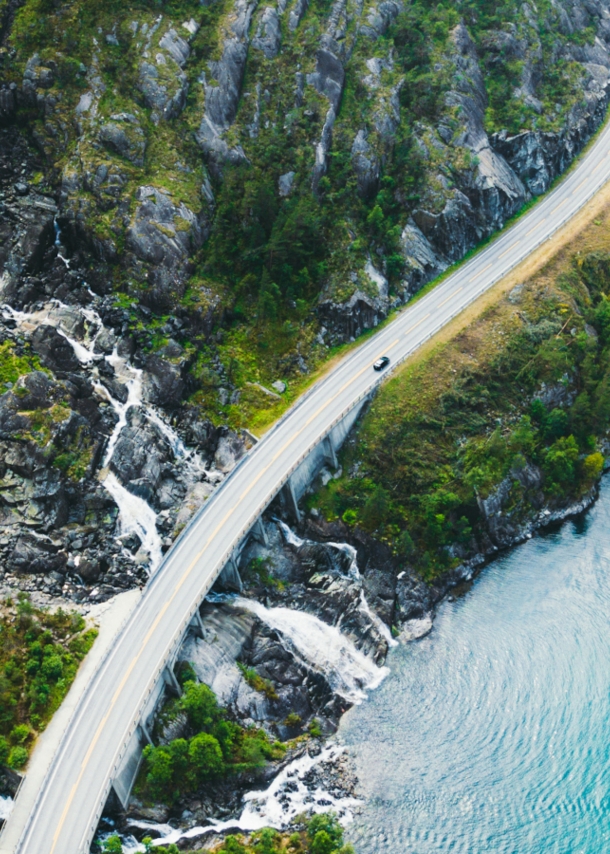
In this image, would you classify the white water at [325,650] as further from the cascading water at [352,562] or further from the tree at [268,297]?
the tree at [268,297]

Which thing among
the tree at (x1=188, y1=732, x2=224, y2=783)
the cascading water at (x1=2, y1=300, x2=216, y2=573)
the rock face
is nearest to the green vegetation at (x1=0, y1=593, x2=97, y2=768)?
the cascading water at (x1=2, y1=300, x2=216, y2=573)

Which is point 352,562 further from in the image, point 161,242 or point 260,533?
point 161,242

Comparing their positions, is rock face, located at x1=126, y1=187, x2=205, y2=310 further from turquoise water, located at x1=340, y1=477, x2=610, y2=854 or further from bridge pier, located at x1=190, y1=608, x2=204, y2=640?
turquoise water, located at x1=340, y1=477, x2=610, y2=854

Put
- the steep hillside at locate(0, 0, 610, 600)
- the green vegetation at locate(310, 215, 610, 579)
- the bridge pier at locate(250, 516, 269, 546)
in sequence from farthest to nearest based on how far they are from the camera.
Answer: the green vegetation at locate(310, 215, 610, 579) → the bridge pier at locate(250, 516, 269, 546) → the steep hillside at locate(0, 0, 610, 600)

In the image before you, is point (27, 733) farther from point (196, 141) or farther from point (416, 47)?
point (416, 47)

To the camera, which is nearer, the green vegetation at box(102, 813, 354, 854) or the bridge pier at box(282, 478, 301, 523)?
the green vegetation at box(102, 813, 354, 854)

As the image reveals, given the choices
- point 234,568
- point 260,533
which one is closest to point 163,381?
point 260,533

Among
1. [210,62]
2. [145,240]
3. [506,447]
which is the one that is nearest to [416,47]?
[210,62]

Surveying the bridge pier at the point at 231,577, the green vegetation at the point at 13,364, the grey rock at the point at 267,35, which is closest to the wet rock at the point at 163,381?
the green vegetation at the point at 13,364
